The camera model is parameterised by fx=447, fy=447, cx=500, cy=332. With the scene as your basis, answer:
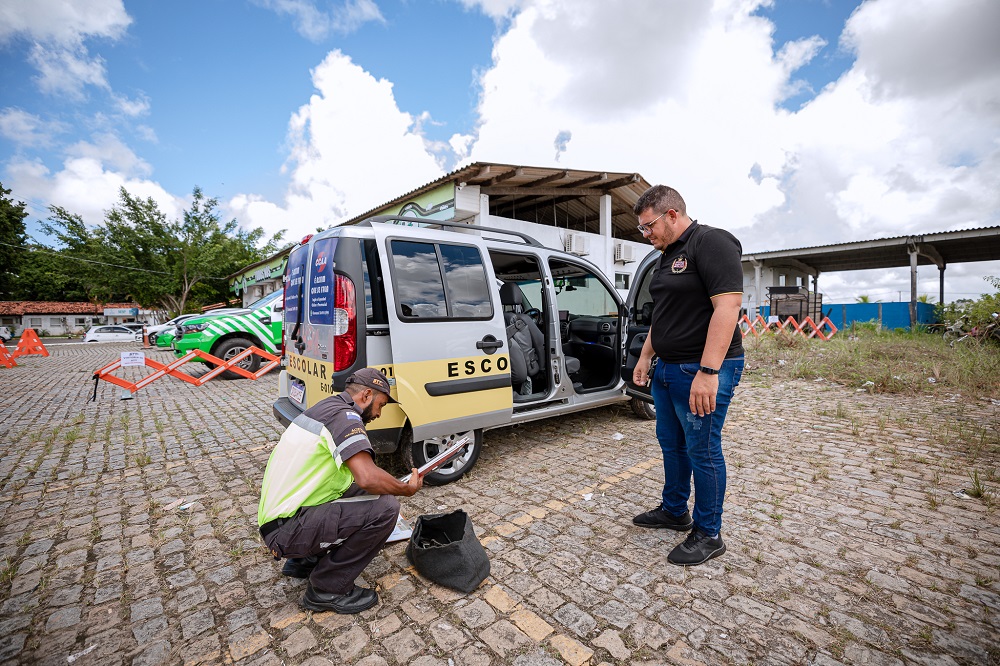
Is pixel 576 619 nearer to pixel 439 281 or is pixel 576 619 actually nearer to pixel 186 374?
pixel 439 281

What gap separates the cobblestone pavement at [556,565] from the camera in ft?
6.22

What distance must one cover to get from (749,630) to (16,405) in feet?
31.9

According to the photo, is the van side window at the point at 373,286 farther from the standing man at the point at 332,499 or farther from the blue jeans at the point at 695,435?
the blue jeans at the point at 695,435

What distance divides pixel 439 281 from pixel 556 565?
6.79 feet

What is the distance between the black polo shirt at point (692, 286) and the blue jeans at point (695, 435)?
10cm

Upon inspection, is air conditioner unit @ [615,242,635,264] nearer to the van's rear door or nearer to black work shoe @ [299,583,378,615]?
the van's rear door

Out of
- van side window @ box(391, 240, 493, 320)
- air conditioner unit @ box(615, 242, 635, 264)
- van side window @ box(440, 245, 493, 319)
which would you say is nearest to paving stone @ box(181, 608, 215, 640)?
van side window @ box(391, 240, 493, 320)

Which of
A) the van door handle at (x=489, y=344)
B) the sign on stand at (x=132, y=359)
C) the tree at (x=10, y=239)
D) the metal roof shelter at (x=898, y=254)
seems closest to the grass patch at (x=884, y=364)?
the van door handle at (x=489, y=344)

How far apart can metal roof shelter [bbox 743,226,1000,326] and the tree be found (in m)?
48.6

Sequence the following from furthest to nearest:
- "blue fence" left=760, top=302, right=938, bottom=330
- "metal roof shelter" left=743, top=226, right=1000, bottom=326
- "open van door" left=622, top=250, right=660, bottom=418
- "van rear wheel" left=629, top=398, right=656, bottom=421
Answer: "blue fence" left=760, top=302, right=938, bottom=330 → "metal roof shelter" left=743, top=226, right=1000, bottom=326 → "van rear wheel" left=629, top=398, right=656, bottom=421 → "open van door" left=622, top=250, right=660, bottom=418

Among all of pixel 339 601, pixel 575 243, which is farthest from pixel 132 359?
pixel 575 243

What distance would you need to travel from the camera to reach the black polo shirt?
7.13 feet

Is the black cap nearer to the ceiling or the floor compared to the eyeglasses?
nearer to the floor

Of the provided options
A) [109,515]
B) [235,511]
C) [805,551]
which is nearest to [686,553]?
[805,551]
